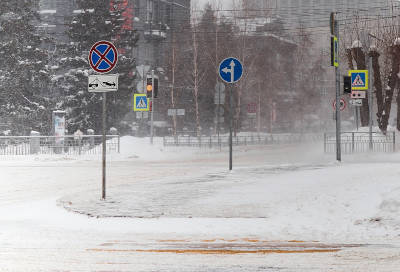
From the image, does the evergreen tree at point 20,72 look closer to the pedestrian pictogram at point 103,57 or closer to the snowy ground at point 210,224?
the snowy ground at point 210,224

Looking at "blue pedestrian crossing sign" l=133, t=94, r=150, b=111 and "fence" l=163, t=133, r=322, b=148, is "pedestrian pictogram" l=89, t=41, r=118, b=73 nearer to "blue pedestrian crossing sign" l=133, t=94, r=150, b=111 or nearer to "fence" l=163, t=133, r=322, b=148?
"blue pedestrian crossing sign" l=133, t=94, r=150, b=111

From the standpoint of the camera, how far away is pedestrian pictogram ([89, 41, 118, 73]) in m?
13.0

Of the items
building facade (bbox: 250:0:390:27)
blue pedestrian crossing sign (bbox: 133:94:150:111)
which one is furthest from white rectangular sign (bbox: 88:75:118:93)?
building facade (bbox: 250:0:390:27)

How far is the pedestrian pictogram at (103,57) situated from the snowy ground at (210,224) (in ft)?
9.56

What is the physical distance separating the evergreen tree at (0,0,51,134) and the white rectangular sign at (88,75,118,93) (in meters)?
33.1

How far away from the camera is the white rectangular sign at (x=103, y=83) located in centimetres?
1277

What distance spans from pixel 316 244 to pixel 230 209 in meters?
3.28

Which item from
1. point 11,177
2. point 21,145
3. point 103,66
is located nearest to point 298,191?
point 103,66

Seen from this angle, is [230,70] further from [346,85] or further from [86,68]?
[86,68]

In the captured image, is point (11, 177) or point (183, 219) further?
point (11, 177)

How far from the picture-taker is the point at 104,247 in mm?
7891

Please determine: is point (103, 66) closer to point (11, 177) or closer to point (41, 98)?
point (11, 177)

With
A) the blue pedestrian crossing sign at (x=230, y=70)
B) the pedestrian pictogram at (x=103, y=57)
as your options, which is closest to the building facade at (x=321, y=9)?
the blue pedestrian crossing sign at (x=230, y=70)

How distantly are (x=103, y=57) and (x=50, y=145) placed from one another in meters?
19.2
